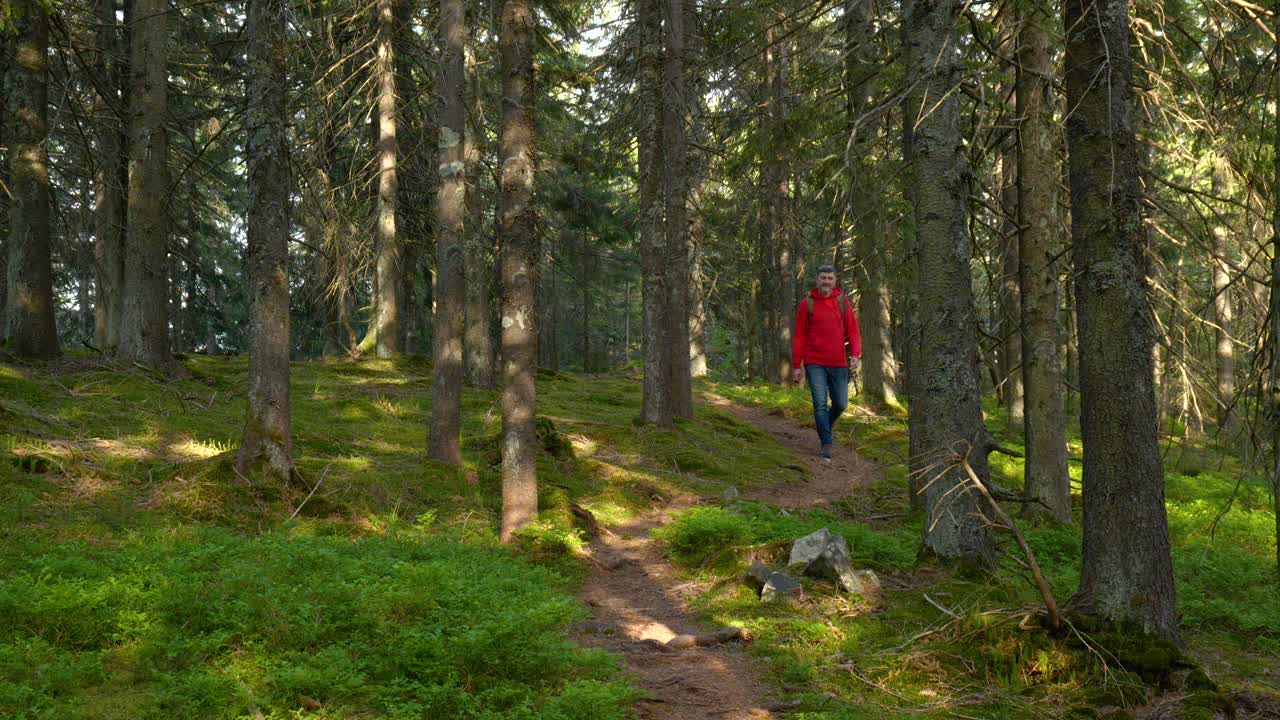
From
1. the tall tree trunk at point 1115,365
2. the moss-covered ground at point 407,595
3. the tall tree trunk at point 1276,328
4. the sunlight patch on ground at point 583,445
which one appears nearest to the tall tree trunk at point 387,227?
the sunlight patch on ground at point 583,445

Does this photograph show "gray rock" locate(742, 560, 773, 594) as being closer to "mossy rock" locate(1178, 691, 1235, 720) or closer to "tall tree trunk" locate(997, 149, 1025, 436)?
"mossy rock" locate(1178, 691, 1235, 720)

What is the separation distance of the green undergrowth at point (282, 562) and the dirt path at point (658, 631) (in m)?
0.29

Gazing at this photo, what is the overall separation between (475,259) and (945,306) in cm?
1029

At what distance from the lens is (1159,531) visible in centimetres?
436

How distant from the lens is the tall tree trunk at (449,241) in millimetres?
9344

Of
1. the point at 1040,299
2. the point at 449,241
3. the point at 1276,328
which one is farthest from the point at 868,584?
the point at 449,241

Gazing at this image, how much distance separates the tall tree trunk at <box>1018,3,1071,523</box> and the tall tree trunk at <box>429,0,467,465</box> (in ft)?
19.7

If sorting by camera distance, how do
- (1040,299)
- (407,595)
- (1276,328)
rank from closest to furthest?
(1276,328) < (407,595) < (1040,299)

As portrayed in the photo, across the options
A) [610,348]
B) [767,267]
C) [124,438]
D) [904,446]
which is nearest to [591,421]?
[904,446]

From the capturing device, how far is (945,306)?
592 cm

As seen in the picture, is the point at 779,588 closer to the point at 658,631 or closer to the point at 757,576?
the point at 757,576

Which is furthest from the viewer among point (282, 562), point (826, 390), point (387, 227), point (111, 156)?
point (387, 227)

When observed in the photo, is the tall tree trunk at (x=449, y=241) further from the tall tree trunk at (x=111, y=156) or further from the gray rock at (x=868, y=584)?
the tall tree trunk at (x=111, y=156)

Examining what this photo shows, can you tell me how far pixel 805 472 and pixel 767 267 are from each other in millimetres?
16211
